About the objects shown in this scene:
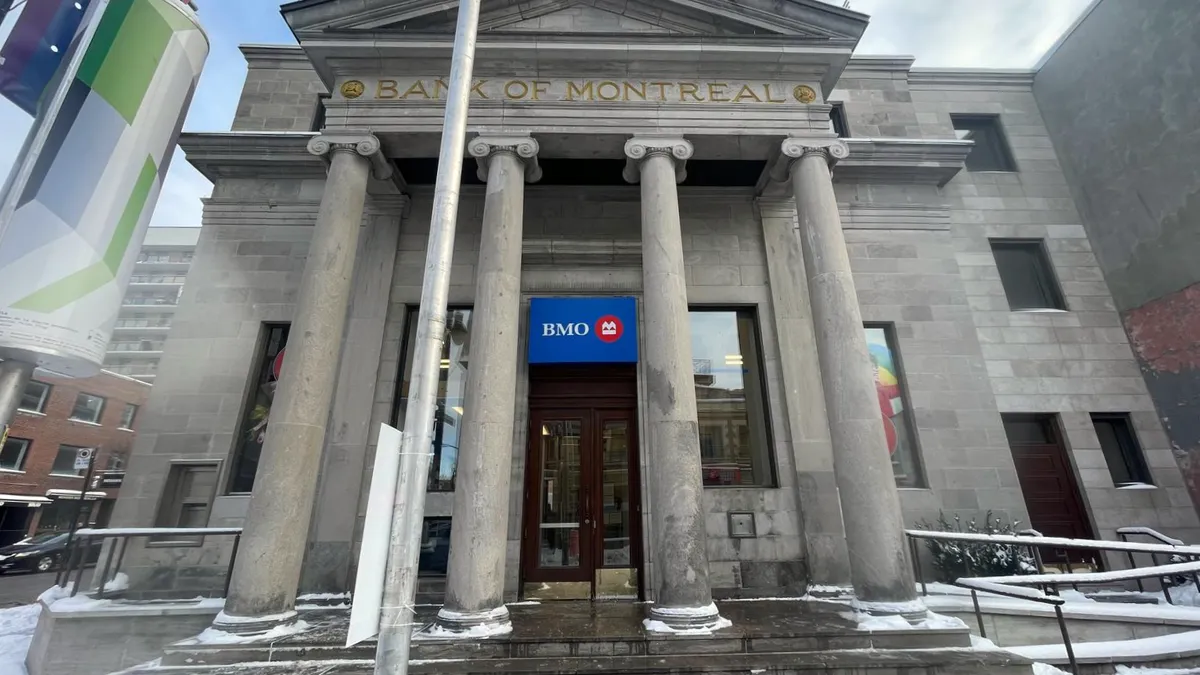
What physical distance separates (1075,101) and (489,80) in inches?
589

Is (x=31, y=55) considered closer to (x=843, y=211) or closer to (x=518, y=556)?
(x=518, y=556)

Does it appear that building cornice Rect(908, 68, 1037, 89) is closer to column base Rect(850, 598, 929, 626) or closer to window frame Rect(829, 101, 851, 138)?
window frame Rect(829, 101, 851, 138)

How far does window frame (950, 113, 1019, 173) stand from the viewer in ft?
45.6

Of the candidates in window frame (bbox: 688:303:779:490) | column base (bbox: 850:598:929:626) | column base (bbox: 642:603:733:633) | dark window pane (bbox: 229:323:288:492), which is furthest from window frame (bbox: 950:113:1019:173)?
dark window pane (bbox: 229:323:288:492)

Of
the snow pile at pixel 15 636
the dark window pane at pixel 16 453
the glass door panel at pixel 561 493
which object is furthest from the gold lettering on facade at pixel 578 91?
the dark window pane at pixel 16 453

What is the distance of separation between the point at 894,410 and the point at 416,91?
11.3m

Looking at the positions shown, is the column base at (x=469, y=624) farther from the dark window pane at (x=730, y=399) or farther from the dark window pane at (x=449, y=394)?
the dark window pane at (x=730, y=399)

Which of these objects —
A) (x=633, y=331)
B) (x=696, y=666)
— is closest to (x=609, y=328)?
(x=633, y=331)

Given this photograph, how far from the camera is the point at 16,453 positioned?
30594 millimetres

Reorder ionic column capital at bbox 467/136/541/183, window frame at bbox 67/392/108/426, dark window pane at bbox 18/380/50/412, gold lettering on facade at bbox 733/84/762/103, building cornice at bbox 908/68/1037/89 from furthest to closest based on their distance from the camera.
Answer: window frame at bbox 67/392/108/426
dark window pane at bbox 18/380/50/412
building cornice at bbox 908/68/1037/89
gold lettering on facade at bbox 733/84/762/103
ionic column capital at bbox 467/136/541/183

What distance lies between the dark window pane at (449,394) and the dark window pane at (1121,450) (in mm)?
13638

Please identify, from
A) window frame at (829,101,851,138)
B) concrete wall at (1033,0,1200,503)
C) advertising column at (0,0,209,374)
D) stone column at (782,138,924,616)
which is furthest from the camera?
window frame at (829,101,851,138)

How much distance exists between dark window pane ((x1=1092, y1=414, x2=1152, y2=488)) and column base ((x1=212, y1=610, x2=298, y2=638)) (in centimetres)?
1555

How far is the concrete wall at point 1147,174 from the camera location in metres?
10.9
